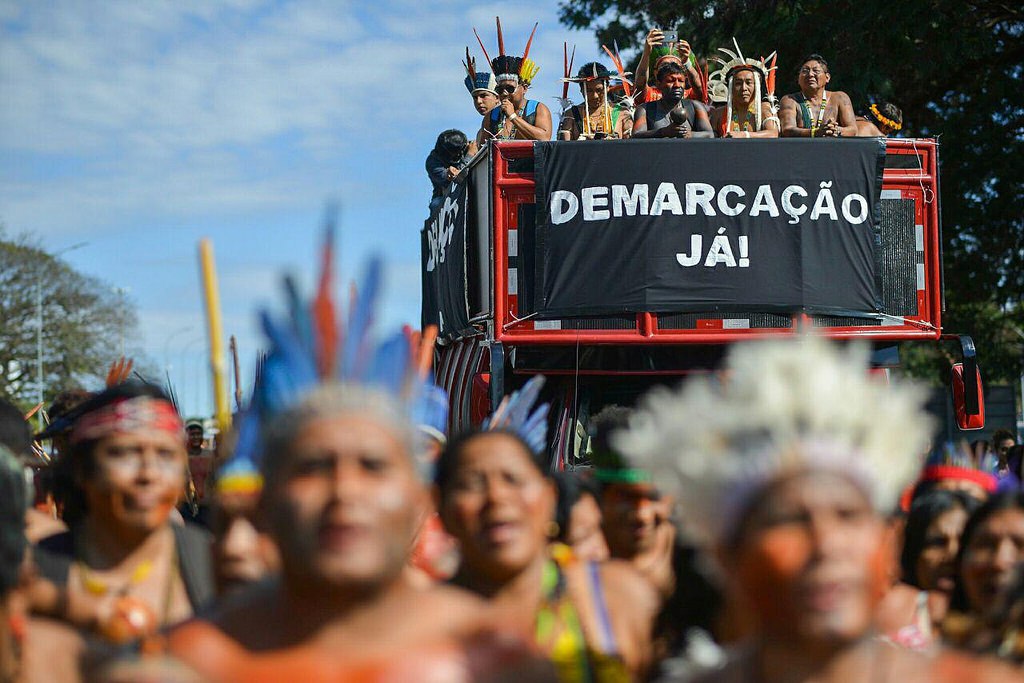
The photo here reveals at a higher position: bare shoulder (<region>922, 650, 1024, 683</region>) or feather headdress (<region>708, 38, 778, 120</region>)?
feather headdress (<region>708, 38, 778, 120</region>)

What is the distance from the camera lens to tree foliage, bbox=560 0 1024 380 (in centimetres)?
1616

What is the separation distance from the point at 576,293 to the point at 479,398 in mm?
1118

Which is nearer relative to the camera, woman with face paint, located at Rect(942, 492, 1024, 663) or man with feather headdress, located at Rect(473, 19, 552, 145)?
woman with face paint, located at Rect(942, 492, 1024, 663)

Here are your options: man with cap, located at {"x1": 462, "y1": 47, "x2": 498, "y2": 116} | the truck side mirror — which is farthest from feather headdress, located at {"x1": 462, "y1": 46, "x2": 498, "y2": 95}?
the truck side mirror

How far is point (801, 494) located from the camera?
219 centimetres

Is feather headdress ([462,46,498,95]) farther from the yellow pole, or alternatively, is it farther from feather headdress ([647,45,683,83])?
the yellow pole

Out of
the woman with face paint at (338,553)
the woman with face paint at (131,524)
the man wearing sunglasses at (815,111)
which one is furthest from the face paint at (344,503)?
the man wearing sunglasses at (815,111)

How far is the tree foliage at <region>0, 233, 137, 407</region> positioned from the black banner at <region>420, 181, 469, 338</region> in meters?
32.8

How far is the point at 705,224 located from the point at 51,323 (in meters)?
44.8

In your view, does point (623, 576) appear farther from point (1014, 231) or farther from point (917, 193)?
point (1014, 231)

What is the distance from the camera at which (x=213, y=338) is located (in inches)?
99.6

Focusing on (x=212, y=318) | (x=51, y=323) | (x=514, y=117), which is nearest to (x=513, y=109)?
(x=514, y=117)

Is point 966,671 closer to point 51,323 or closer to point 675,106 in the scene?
point 675,106

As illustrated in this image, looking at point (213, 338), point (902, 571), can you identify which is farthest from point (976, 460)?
point (213, 338)
